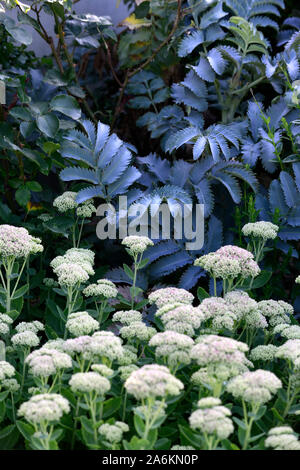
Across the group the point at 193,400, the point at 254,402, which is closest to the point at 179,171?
the point at 193,400

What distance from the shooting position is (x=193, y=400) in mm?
1401

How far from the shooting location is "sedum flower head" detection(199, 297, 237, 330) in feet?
4.85

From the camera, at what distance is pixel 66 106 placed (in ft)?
7.21

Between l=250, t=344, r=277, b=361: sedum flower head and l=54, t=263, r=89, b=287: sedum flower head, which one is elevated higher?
l=54, t=263, r=89, b=287: sedum flower head

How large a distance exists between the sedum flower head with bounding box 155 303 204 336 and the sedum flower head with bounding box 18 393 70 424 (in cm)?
32

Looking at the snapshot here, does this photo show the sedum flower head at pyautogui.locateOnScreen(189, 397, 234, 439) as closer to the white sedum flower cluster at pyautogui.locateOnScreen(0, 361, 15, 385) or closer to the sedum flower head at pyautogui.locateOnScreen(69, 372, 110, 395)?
the sedum flower head at pyautogui.locateOnScreen(69, 372, 110, 395)

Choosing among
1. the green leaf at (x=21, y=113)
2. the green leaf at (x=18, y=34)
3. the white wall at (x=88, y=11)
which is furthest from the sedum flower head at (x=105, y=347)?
the white wall at (x=88, y=11)

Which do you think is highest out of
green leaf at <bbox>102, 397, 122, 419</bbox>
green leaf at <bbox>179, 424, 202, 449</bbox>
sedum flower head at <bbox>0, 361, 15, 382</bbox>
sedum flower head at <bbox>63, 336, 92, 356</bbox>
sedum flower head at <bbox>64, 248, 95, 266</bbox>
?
sedum flower head at <bbox>64, 248, 95, 266</bbox>

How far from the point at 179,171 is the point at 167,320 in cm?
96

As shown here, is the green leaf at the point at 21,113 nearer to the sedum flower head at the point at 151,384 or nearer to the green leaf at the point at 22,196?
the green leaf at the point at 22,196

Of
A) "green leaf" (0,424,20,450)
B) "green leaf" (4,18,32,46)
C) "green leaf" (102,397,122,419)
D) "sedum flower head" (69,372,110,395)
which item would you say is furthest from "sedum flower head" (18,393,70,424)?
"green leaf" (4,18,32,46)

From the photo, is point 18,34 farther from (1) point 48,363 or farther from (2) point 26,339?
(1) point 48,363

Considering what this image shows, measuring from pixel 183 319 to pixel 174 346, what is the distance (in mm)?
113
